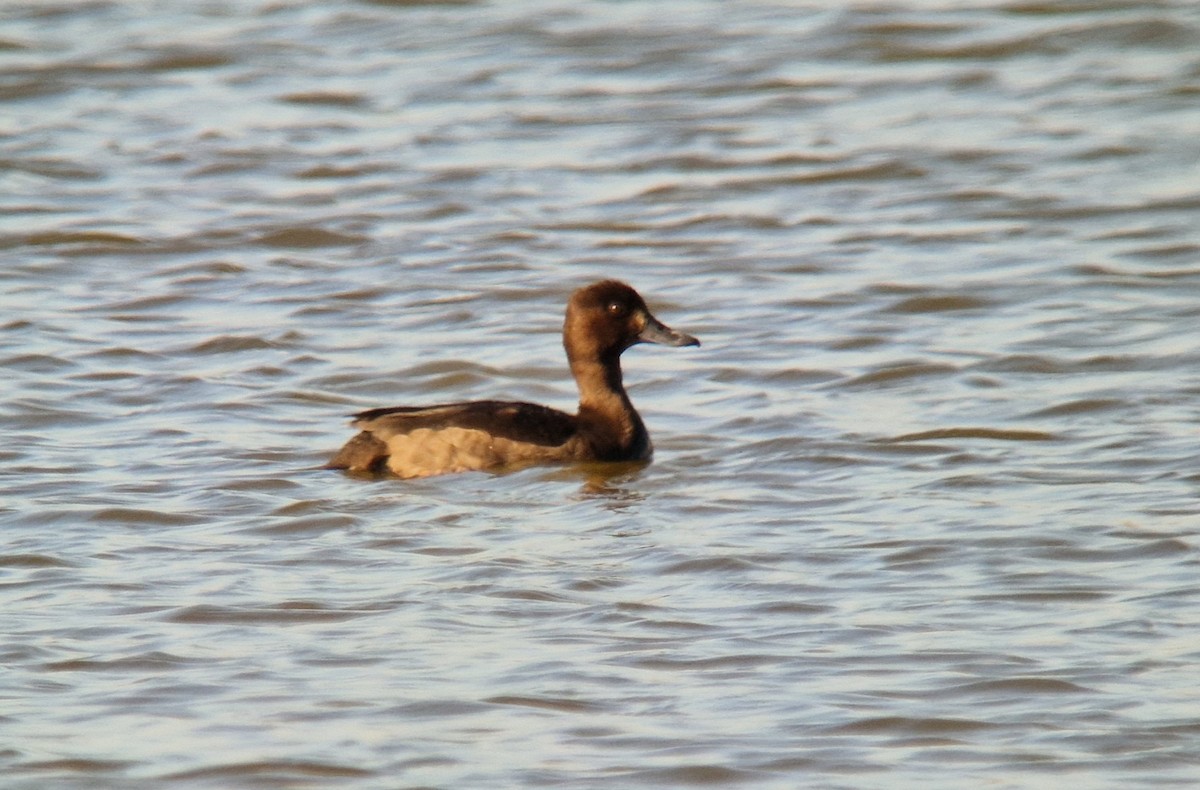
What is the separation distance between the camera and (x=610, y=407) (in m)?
9.40

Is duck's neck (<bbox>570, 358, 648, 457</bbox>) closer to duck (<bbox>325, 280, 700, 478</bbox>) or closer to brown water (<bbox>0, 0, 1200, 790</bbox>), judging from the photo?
duck (<bbox>325, 280, 700, 478</bbox>)

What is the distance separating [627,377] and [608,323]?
1206 millimetres

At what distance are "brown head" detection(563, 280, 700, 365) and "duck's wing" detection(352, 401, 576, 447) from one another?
2.06 ft

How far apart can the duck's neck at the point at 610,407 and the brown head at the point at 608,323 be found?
59 mm

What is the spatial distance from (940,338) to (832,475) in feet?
8.63

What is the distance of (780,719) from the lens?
223 inches

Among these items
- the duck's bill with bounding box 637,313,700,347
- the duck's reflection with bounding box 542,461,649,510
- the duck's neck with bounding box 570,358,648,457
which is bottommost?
the duck's reflection with bounding box 542,461,649,510

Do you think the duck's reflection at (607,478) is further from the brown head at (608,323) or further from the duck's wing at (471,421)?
the brown head at (608,323)

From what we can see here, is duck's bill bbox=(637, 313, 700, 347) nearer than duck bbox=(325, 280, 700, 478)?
No

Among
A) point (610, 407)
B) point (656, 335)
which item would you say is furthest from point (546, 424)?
point (656, 335)

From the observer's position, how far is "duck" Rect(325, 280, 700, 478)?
8.88m

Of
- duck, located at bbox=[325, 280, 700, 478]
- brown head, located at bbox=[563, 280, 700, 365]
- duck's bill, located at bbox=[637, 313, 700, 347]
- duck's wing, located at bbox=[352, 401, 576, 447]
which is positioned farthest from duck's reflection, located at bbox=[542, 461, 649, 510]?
duck's bill, located at bbox=[637, 313, 700, 347]

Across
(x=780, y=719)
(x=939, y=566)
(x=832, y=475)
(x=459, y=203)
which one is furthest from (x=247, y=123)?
(x=780, y=719)

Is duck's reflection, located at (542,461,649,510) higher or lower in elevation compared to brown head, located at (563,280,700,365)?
lower
